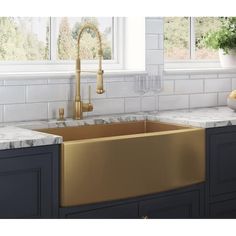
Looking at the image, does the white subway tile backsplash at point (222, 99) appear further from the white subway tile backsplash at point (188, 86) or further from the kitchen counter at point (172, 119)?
the kitchen counter at point (172, 119)

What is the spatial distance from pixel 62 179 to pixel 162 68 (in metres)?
1.52

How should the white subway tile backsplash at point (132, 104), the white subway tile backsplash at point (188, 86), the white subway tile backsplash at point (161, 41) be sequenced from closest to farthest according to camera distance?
1. the white subway tile backsplash at point (132, 104)
2. the white subway tile backsplash at point (161, 41)
3. the white subway tile backsplash at point (188, 86)

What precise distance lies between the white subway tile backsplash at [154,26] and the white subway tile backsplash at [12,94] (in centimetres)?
103

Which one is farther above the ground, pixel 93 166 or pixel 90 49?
pixel 90 49

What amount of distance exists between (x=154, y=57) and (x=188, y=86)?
0.40 metres

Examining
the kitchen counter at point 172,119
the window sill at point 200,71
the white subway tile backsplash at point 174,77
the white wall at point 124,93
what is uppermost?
the window sill at point 200,71

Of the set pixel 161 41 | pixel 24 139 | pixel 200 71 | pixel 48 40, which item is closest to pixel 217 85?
pixel 200 71

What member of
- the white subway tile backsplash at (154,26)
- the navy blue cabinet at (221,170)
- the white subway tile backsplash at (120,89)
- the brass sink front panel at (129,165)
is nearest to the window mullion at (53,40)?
the white subway tile backsplash at (120,89)

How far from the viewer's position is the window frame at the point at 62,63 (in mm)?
3117

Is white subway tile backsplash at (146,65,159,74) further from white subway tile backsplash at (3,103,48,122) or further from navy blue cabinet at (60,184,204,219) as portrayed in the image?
navy blue cabinet at (60,184,204,219)

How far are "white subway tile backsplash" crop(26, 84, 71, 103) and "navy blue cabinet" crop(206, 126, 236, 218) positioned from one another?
925 mm
